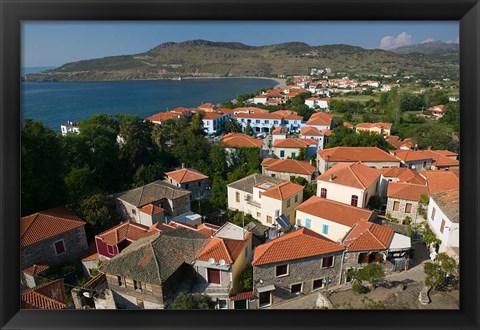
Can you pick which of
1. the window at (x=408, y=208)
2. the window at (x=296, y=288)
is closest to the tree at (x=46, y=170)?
the window at (x=296, y=288)

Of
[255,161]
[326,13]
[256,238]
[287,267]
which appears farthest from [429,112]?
[326,13]

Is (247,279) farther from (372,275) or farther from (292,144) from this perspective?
(292,144)

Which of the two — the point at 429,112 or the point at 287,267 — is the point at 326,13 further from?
the point at 429,112

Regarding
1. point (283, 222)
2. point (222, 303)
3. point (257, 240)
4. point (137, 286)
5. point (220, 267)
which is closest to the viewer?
point (222, 303)

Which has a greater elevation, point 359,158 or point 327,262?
point 359,158

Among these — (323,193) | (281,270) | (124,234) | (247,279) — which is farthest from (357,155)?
(124,234)

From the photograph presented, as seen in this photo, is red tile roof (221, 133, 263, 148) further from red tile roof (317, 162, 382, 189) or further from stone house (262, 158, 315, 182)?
red tile roof (317, 162, 382, 189)

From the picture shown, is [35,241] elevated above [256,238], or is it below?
above
